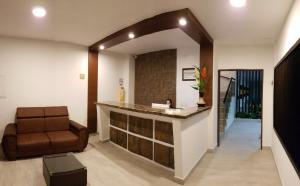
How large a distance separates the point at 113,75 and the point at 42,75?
6.61 ft

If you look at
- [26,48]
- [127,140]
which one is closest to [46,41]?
[26,48]

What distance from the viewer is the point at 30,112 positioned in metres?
4.68

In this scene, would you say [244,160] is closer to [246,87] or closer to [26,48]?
[26,48]

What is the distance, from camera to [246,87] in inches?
391

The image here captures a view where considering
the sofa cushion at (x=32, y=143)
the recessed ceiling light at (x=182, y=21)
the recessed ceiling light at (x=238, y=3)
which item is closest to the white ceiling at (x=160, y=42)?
the recessed ceiling light at (x=182, y=21)

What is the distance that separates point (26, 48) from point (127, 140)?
123 inches

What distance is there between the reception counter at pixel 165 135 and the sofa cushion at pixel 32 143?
1.36 meters

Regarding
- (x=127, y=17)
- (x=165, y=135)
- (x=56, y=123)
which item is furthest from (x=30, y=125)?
(x=127, y=17)

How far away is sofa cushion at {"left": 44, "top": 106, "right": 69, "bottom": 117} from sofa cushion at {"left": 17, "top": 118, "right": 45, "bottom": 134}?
0.19 metres

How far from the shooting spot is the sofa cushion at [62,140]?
404 centimetres

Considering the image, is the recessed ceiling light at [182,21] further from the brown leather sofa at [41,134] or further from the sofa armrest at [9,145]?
the sofa armrest at [9,145]

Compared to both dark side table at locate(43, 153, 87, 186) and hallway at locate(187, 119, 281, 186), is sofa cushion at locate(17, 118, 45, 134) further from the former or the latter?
hallway at locate(187, 119, 281, 186)

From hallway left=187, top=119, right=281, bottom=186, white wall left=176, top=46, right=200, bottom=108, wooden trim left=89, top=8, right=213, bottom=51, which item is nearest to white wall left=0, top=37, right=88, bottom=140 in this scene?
wooden trim left=89, top=8, right=213, bottom=51

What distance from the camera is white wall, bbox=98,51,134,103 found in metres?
6.20
